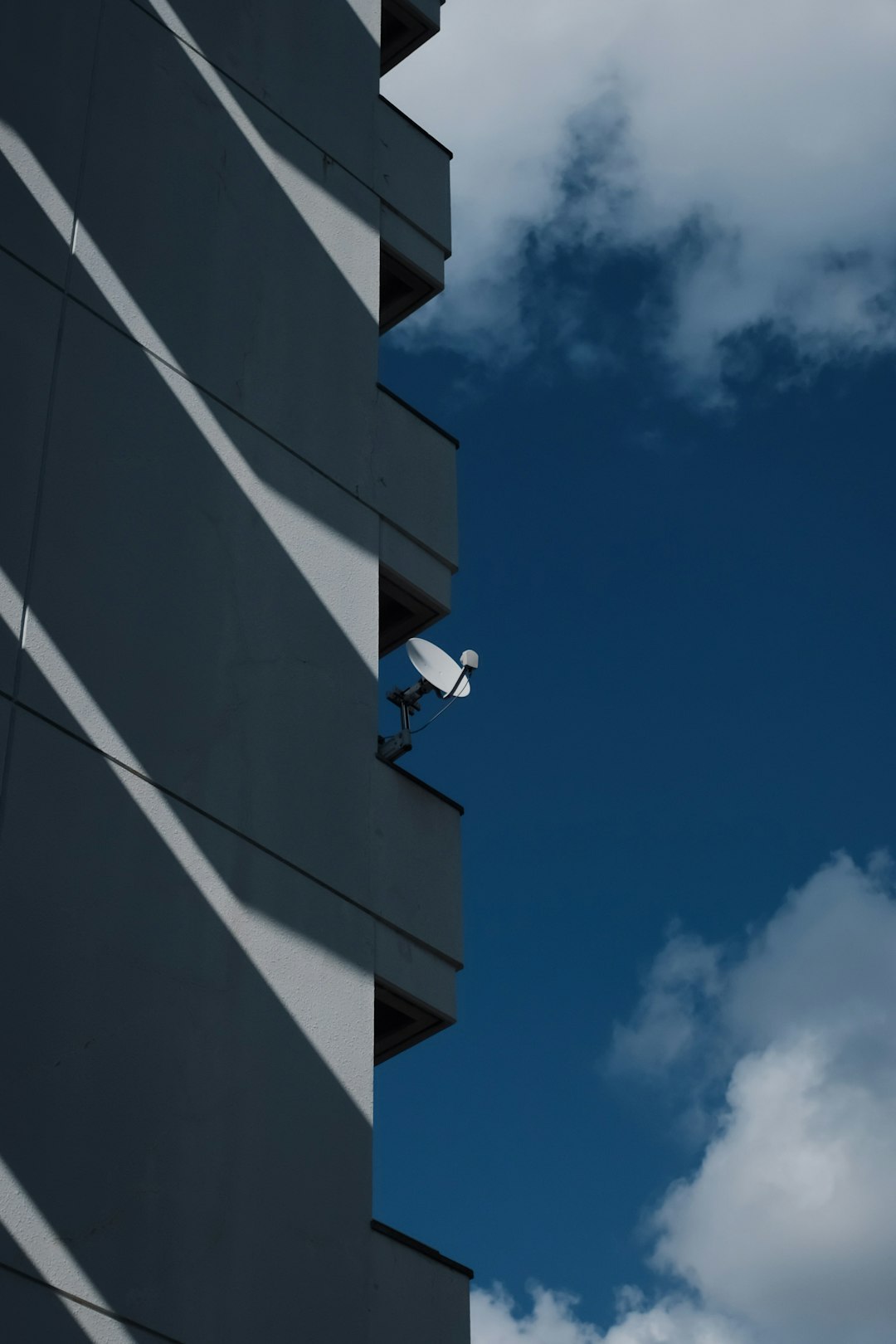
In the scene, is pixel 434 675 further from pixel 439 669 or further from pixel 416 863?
pixel 416 863

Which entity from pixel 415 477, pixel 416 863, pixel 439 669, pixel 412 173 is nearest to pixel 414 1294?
pixel 416 863

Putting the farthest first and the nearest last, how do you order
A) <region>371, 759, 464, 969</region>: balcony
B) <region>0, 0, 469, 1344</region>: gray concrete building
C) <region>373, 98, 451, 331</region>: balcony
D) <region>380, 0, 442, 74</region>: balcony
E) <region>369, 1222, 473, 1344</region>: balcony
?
<region>380, 0, 442, 74</region>: balcony
<region>373, 98, 451, 331</region>: balcony
<region>371, 759, 464, 969</region>: balcony
<region>369, 1222, 473, 1344</region>: balcony
<region>0, 0, 469, 1344</region>: gray concrete building

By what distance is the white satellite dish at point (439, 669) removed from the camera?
16.5m

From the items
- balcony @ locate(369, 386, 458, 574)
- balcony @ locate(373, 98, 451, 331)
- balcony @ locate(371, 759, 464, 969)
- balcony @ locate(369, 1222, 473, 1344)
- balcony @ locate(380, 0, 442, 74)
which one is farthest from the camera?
balcony @ locate(380, 0, 442, 74)

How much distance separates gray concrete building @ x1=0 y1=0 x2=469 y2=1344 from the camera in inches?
446

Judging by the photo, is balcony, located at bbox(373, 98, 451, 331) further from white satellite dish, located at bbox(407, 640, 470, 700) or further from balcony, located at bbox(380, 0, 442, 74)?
white satellite dish, located at bbox(407, 640, 470, 700)

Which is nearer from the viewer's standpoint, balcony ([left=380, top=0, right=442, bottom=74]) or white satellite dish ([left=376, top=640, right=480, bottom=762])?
white satellite dish ([left=376, top=640, right=480, bottom=762])

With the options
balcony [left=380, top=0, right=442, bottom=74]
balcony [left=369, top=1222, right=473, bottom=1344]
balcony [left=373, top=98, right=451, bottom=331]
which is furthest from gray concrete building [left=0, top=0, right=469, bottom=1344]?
balcony [left=380, top=0, right=442, bottom=74]

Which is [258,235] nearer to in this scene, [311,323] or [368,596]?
[311,323]

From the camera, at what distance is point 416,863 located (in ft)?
48.7

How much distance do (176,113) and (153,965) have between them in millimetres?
7753

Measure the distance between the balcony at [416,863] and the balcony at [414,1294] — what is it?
2.47 metres

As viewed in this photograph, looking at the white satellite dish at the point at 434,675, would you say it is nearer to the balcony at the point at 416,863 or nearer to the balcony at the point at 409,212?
the balcony at the point at 416,863

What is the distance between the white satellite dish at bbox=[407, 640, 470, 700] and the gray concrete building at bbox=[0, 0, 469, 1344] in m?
0.36
